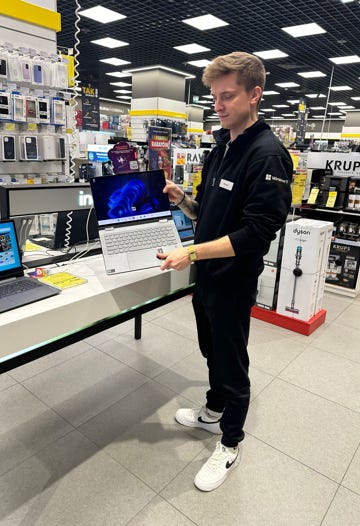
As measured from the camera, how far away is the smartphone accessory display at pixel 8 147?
3684mm

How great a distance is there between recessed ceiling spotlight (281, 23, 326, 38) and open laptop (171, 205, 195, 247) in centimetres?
680

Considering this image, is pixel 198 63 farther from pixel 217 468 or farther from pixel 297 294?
pixel 217 468

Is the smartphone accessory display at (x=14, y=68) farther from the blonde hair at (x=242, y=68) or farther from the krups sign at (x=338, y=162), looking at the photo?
the krups sign at (x=338, y=162)

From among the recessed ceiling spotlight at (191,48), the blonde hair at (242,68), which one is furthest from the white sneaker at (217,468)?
the recessed ceiling spotlight at (191,48)

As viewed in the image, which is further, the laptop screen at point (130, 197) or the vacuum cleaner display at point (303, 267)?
the vacuum cleaner display at point (303, 267)

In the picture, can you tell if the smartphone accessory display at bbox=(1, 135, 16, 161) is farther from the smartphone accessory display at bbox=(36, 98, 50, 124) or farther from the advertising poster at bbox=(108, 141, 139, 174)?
the advertising poster at bbox=(108, 141, 139, 174)

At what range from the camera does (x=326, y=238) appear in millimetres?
3410

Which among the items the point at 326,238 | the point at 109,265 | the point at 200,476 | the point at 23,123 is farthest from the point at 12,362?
the point at 23,123

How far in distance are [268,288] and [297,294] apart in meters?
0.31

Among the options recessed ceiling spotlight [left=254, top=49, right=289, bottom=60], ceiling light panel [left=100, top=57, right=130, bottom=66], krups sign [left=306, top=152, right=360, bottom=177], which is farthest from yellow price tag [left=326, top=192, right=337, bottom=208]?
ceiling light panel [left=100, top=57, right=130, bottom=66]

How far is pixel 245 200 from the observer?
144 centimetres

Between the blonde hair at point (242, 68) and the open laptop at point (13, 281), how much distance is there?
1031 millimetres

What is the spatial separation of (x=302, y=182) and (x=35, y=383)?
10.7 ft

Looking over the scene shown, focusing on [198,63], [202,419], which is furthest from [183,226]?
[198,63]
